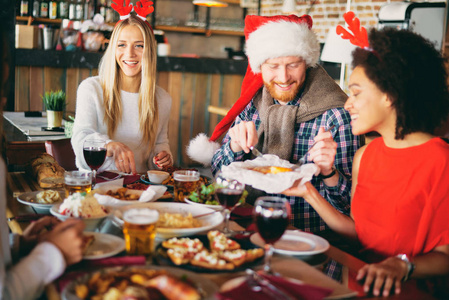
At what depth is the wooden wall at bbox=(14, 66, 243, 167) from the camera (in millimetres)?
4820

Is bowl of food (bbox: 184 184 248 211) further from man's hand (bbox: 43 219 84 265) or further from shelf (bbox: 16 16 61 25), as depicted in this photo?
shelf (bbox: 16 16 61 25)

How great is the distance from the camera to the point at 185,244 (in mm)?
1198

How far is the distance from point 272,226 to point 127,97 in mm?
1658

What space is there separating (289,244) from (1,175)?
2.34 feet

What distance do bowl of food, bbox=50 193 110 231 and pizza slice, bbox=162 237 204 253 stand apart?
0.26 meters

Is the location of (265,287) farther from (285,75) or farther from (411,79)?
(285,75)

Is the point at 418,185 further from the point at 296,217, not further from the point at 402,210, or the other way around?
the point at 296,217

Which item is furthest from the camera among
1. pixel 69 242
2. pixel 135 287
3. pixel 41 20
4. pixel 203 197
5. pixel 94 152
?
pixel 41 20

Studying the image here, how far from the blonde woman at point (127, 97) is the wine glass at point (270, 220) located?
1422 mm

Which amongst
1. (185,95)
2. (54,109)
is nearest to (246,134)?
(54,109)

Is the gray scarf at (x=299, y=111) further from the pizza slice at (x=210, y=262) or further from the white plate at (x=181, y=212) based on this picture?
the pizza slice at (x=210, y=262)

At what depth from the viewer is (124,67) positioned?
2551 mm

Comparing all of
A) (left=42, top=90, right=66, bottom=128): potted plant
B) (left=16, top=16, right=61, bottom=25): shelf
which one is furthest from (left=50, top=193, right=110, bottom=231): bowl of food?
(left=16, top=16, right=61, bottom=25): shelf

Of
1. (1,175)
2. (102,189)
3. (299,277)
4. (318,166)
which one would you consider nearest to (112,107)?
(102,189)
